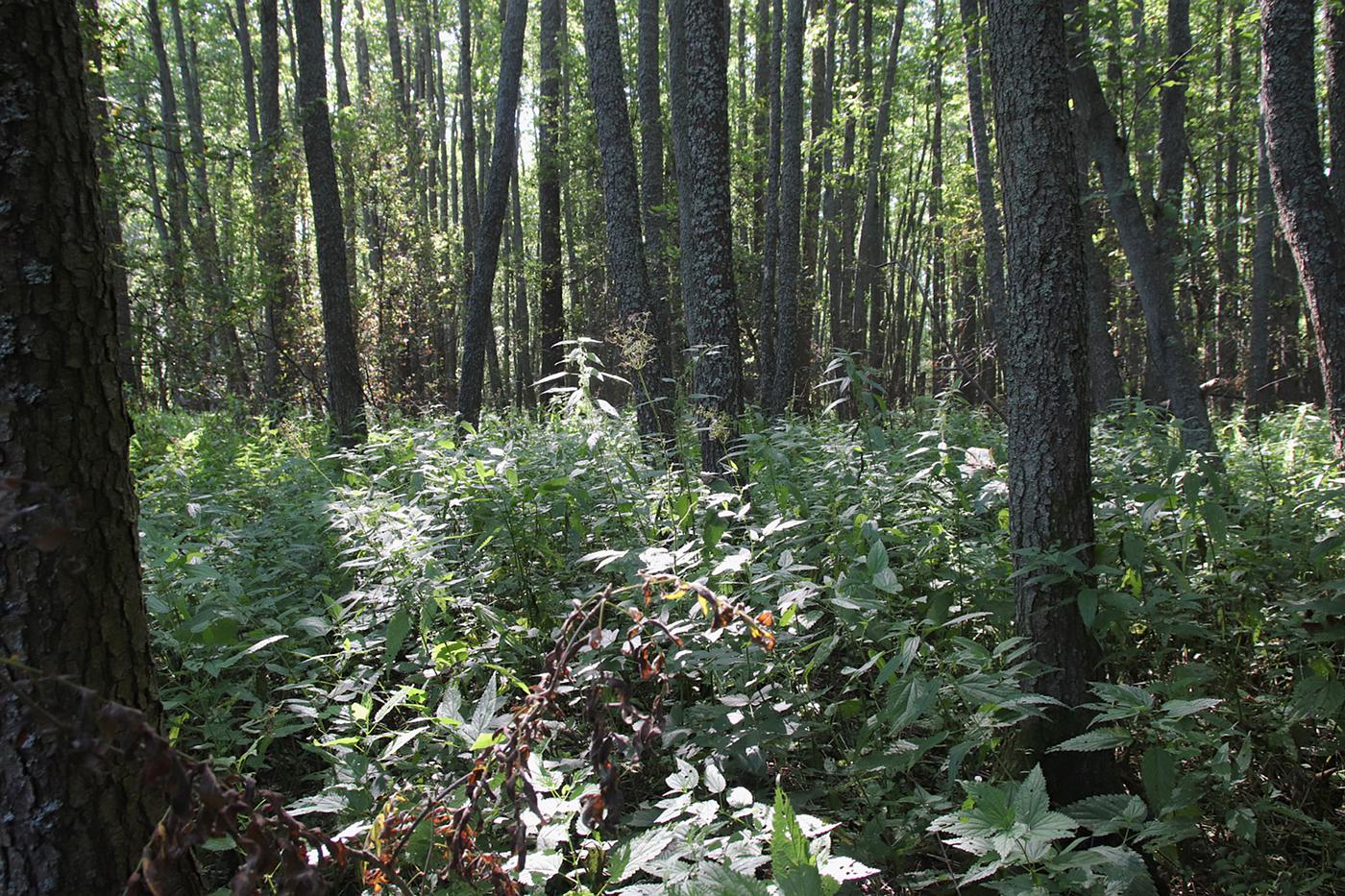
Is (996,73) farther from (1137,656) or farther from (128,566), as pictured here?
(128,566)

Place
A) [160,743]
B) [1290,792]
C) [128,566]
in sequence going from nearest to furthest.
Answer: [160,743]
[128,566]
[1290,792]

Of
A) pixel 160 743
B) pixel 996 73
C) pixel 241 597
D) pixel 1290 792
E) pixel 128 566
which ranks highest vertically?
pixel 996 73

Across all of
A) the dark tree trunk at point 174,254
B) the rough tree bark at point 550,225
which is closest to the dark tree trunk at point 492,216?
the rough tree bark at point 550,225

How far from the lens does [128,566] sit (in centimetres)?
176

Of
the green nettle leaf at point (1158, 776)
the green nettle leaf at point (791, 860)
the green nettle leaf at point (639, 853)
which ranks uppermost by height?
the green nettle leaf at point (791, 860)

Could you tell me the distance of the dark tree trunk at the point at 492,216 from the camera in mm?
11125

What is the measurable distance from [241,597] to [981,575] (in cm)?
316

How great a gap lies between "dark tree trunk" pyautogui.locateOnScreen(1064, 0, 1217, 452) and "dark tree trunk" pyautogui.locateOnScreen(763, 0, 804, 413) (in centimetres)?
581

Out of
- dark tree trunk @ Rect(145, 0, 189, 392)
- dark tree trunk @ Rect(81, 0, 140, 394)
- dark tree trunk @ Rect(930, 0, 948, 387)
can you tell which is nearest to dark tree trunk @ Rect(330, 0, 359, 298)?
dark tree trunk @ Rect(145, 0, 189, 392)

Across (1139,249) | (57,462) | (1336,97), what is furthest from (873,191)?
(57,462)

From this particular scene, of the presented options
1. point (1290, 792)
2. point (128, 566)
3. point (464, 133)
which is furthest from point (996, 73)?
point (464, 133)

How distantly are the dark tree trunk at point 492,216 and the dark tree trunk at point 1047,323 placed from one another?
8.78 metres

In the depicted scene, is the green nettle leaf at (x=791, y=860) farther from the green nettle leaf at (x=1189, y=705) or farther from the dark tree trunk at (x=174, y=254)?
the dark tree trunk at (x=174, y=254)

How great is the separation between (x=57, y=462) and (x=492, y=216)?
33.3ft
